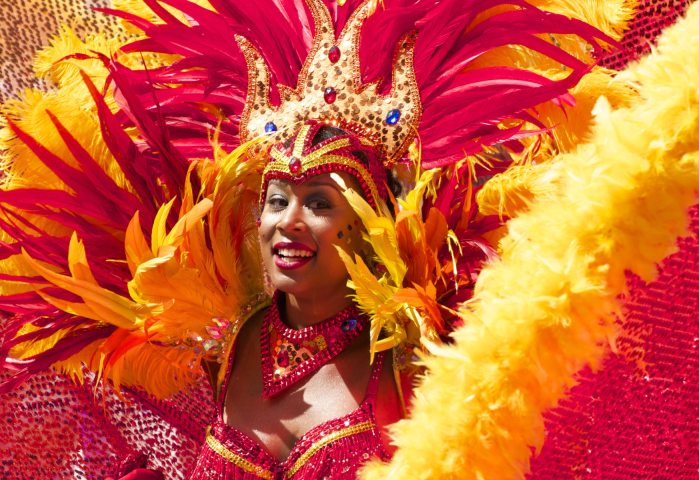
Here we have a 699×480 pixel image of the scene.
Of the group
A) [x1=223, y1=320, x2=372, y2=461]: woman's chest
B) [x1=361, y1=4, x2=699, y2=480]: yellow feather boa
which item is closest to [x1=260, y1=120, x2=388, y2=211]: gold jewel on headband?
[x1=223, y1=320, x2=372, y2=461]: woman's chest

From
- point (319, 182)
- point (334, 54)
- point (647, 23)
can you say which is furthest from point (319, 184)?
point (647, 23)

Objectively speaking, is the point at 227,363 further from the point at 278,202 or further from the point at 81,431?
the point at 81,431

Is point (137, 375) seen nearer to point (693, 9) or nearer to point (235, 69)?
point (235, 69)

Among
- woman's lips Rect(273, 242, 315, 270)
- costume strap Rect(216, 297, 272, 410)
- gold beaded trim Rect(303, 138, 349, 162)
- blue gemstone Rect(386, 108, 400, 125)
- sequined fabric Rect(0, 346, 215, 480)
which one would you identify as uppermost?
gold beaded trim Rect(303, 138, 349, 162)

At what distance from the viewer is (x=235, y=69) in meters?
2.06

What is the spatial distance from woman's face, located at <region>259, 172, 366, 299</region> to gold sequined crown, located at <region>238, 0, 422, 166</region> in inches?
6.9

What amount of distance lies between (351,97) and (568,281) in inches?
39.2

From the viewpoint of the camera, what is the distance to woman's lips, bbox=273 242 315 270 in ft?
5.64

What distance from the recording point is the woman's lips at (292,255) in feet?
5.64

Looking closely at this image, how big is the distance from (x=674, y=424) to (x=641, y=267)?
32 cm

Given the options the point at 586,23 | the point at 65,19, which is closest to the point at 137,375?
the point at 65,19

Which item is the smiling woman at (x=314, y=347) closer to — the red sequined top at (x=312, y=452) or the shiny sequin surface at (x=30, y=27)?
the red sequined top at (x=312, y=452)

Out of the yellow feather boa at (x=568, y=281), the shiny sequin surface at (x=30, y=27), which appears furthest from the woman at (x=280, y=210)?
the yellow feather boa at (x=568, y=281)

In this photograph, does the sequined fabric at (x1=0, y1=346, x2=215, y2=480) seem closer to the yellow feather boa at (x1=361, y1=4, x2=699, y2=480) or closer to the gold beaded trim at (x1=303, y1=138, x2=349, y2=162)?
the gold beaded trim at (x1=303, y1=138, x2=349, y2=162)
